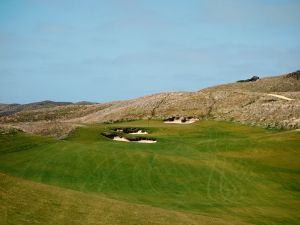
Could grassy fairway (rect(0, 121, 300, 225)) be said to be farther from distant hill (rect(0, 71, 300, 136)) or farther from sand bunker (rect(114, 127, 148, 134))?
distant hill (rect(0, 71, 300, 136))

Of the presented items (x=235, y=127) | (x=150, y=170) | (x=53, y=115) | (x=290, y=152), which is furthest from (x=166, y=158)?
(x=53, y=115)

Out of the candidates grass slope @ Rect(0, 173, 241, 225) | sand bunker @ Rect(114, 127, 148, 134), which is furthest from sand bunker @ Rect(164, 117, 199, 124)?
grass slope @ Rect(0, 173, 241, 225)

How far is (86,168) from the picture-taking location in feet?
166

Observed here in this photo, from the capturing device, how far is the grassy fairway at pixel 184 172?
4078 centimetres

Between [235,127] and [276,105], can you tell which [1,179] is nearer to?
[235,127]

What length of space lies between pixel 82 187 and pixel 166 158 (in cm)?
1366

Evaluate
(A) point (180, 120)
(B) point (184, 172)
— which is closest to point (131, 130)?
(A) point (180, 120)

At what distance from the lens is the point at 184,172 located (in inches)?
2002

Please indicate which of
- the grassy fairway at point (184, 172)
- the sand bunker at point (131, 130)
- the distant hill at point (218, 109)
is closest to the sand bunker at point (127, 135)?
the sand bunker at point (131, 130)

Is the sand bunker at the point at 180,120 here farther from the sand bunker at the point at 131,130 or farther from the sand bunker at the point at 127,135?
the sand bunker at the point at 127,135

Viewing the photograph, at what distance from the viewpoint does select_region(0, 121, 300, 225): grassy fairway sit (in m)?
40.8

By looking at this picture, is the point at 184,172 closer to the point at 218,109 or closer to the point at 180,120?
the point at 180,120

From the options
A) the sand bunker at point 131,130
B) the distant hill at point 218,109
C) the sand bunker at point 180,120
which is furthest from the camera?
Result: the sand bunker at point 180,120

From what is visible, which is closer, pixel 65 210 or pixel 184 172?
pixel 65 210
